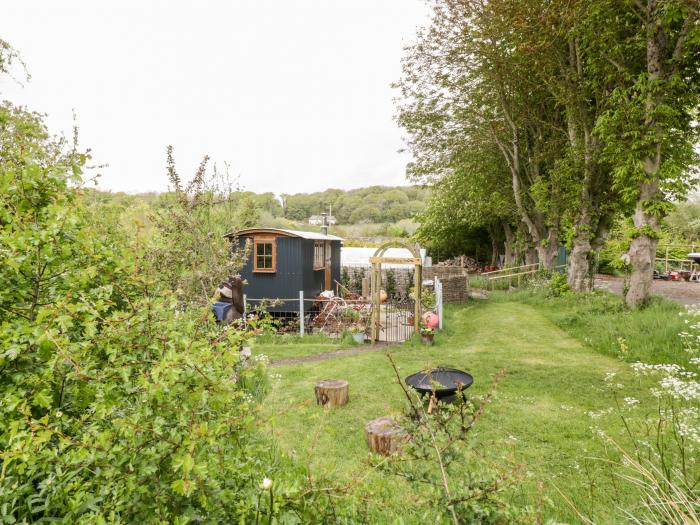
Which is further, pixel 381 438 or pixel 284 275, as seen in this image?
pixel 284 275

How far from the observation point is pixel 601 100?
12.2 meters

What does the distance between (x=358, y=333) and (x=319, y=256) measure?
604cm

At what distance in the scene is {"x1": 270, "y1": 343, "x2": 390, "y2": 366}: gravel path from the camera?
9625 mm

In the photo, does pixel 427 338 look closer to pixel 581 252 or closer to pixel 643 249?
pixel 643 249

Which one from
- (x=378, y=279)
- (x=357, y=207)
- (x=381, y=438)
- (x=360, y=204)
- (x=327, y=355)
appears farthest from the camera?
(x=360, y=204)

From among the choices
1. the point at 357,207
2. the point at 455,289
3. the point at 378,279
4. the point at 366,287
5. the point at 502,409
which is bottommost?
the point at 502,409

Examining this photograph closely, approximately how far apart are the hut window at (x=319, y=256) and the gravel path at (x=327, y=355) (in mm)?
5686

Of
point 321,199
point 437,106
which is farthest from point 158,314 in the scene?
point 321,199

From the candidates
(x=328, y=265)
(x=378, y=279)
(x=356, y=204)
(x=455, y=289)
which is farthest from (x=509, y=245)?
(x=356, y=204)

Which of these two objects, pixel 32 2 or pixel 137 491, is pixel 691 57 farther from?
pixel 32 2

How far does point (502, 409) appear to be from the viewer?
625cm

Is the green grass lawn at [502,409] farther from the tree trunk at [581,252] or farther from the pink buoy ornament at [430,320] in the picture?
the tree trunk at [581,252]

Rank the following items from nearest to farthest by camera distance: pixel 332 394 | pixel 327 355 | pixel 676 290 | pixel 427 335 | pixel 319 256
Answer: pixel 332 394 < pixel 327 355 < pixel 427 335 < pixel 319 256 < pixel 676 290

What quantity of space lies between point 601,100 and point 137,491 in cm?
1537
